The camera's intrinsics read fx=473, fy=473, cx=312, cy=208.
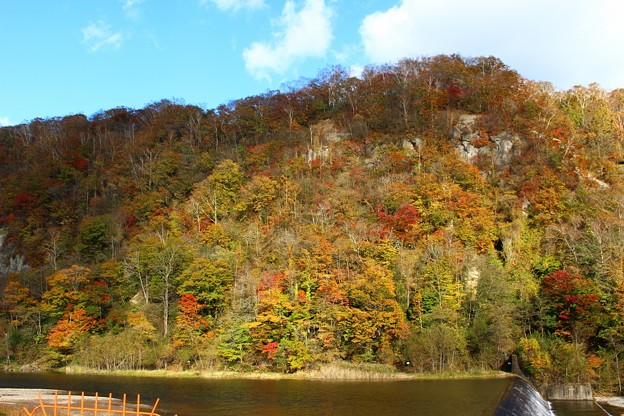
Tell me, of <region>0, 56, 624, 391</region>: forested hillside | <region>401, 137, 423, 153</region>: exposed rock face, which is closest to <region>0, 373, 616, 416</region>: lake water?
<region>0, 56, 624, 391</region>: forested hillside

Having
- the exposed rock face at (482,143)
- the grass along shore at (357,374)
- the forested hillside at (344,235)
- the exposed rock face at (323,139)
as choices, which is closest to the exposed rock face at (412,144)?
the forested hillside at (344,235)

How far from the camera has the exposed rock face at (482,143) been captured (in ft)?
210

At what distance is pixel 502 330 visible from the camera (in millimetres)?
39875

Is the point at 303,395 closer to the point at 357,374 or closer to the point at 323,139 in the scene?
the point at 357,374

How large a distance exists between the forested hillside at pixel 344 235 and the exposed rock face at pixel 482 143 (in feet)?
0.87

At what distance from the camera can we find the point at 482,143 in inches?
2591

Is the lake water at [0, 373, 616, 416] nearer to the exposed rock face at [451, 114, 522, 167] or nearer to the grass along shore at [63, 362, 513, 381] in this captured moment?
the grass along shore at [63, 362, 513, 381]

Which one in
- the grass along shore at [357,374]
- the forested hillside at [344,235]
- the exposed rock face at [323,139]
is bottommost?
the grass along shore at [357,374]

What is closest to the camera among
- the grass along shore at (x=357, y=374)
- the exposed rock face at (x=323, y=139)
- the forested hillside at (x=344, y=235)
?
the grass along shore at (x=357, y=374)

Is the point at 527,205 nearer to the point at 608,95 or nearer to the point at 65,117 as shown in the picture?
the point at 608,95

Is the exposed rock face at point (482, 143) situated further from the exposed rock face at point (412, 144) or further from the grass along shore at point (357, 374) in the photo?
the grass along shore at point (357, 374)

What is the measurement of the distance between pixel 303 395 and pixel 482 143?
47.5 metres

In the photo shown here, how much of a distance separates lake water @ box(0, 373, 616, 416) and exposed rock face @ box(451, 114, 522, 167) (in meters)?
36.1

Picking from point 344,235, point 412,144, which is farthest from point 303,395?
point 412,144
